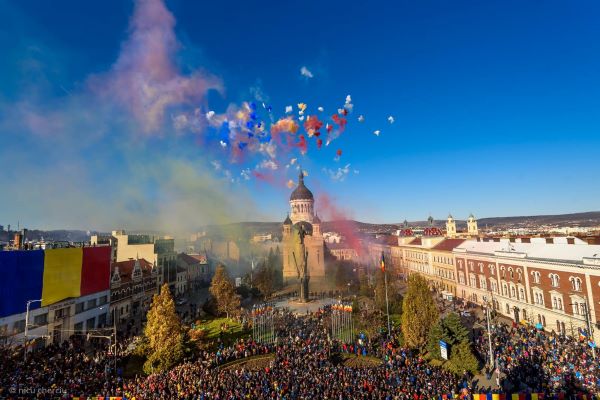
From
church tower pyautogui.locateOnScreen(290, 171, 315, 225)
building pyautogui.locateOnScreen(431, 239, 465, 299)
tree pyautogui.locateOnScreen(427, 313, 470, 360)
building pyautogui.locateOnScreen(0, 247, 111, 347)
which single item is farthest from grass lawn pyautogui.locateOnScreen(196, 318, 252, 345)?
church tower pyautogui.locateOnScreen(290, 171, 315, 225)

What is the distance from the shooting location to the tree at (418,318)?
3334cm

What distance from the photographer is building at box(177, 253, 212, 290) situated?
273 ft

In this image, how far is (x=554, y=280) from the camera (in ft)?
133

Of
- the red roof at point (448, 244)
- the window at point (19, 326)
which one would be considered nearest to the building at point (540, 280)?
the red roof at point (448, 244)

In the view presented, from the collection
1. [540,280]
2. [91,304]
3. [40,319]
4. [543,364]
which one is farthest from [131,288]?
[540,280]

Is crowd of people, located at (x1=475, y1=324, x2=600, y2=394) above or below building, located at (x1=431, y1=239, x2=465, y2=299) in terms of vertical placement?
below

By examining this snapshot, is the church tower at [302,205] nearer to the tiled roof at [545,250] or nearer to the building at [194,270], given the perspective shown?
the building at [194,270]

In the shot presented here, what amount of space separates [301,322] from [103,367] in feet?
70.4

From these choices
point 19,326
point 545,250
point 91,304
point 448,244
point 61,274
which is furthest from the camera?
point 448,244

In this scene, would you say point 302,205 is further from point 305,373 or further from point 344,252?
point 305,373

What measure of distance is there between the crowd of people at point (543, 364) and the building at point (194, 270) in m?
65.3

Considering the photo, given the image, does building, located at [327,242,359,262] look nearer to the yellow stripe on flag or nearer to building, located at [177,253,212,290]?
building, located at [177,253,212,290]

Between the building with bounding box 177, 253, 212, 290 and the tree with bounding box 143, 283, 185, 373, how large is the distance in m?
50.3

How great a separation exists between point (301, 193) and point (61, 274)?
7145cm
